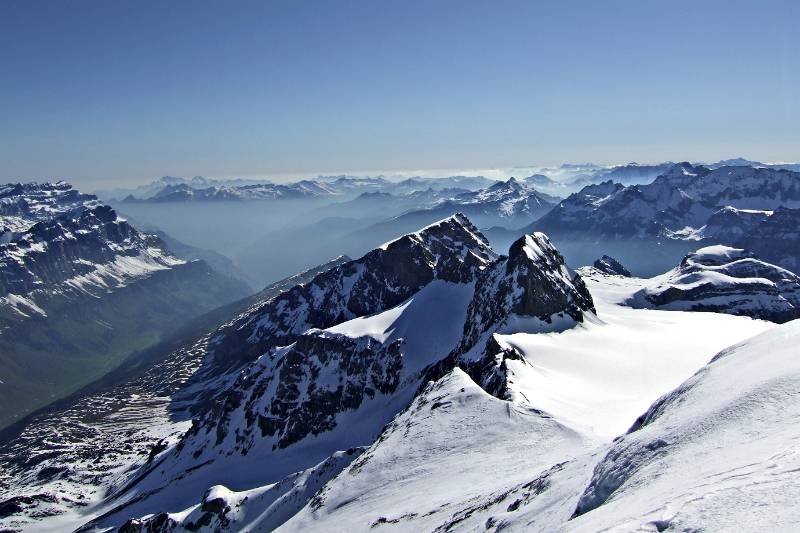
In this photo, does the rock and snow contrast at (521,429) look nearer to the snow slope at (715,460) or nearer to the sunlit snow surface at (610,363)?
the snow slope at (715,460)

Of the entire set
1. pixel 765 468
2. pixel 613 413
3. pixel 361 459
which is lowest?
pixel 361 459

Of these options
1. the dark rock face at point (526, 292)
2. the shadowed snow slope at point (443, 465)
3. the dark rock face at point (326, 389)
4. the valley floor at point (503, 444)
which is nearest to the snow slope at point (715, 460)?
the valley floor at point (503, 444)

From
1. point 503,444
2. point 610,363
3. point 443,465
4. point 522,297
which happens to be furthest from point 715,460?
point 522,297

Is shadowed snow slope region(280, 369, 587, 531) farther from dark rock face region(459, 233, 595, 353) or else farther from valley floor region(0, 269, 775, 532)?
dark rock face region(459, 233, 595, 353)

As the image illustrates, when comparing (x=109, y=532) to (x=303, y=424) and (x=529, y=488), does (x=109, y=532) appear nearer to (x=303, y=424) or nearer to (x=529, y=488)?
(x=303, y=424)

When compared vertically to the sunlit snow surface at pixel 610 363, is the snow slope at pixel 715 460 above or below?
above

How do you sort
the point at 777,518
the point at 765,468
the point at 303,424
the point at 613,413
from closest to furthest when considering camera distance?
the point at 777,518
the point at 765,468
the point at 613,413
the point at 303,424

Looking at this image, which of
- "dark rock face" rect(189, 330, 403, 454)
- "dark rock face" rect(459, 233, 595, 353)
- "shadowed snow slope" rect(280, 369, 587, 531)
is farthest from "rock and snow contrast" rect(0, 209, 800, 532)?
"dark rock face" rect(459, 233, 595, 353)

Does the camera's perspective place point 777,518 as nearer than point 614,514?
Yes

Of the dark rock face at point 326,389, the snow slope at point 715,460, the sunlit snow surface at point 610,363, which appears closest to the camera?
the snow slope at point 715,460

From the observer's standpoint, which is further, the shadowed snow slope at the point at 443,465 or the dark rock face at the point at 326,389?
the dark rock face at the point at 326,389

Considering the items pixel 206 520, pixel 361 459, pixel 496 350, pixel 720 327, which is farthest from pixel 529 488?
pixel 720 327
